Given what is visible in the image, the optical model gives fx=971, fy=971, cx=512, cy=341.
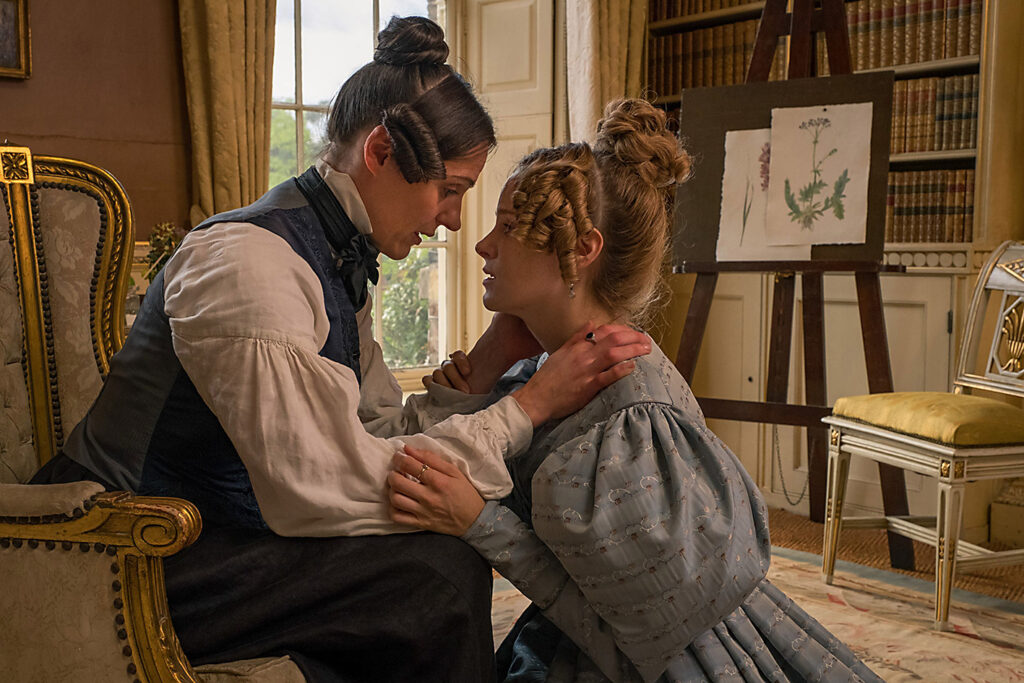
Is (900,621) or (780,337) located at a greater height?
(780,337)

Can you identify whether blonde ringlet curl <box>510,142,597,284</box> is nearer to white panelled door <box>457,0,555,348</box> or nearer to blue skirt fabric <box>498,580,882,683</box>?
blue skirt fabric <box>498,580,882,683</box>

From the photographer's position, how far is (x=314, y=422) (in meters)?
1.17

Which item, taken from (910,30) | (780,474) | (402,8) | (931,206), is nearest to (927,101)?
(910,30)

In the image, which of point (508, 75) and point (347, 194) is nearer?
point (347, 194)

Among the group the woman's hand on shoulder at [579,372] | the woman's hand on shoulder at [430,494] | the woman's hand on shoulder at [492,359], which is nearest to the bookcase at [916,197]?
the woman's hand on shoulder at [492,359]

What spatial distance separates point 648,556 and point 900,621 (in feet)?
5.95

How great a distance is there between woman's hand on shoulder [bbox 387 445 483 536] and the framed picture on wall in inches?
96.7

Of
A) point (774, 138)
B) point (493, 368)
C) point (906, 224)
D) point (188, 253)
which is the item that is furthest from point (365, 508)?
point (906, 224)

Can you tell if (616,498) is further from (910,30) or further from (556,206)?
(910,30)

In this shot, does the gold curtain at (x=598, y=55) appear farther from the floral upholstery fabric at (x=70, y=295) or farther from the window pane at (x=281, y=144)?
the floral upholstery fabric at (x=70, y=295)

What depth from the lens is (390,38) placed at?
1394mm

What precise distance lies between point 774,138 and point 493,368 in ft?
6.24

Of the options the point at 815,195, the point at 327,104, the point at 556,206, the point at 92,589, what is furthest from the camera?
the point at 327,104

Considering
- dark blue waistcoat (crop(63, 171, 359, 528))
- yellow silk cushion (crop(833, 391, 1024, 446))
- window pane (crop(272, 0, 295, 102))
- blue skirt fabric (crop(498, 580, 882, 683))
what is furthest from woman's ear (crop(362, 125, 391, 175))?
window pane (crop(272, 0, 295, 102))
